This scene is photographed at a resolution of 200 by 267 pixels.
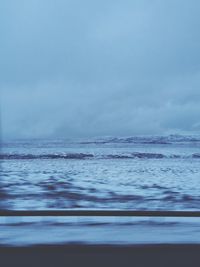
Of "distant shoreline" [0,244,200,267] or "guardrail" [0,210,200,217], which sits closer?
"distant shoreline" [0,244,200,267]

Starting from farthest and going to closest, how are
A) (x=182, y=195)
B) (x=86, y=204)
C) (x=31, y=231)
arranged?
(x=182, y=195) → (x=86, y=204) → (x=31, y=231)

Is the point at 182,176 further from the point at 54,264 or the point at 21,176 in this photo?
the point at 54,264

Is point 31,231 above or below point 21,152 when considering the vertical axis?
below

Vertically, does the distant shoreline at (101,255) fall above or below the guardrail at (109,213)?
below

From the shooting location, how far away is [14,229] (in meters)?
6.88

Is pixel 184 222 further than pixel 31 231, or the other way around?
pixel 184 222

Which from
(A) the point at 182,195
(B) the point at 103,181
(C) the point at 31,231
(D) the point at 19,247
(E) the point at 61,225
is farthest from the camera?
(B) the point at 103,181

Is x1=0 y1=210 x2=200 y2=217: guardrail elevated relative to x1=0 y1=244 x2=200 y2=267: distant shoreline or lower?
elevated

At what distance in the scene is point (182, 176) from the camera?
1080cm

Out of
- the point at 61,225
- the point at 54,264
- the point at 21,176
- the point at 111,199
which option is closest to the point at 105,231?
the point at 61,225

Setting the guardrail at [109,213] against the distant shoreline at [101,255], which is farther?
the guardrail at [109,213]

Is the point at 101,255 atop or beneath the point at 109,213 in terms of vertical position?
beneath

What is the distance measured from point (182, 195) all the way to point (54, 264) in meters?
5.33

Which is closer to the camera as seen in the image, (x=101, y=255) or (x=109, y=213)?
(x=101, y=255)
